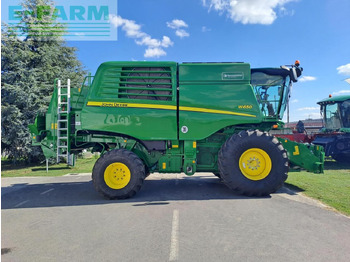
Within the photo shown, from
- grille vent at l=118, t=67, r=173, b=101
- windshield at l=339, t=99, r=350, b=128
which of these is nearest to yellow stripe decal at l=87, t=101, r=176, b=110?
grille vent at l=118, t=67, r=173, b=101

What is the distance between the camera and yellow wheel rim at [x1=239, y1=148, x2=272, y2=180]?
575cm

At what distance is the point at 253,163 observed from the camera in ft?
18.9

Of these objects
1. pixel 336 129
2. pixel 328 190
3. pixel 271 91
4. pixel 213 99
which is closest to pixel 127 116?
pixel 213 99

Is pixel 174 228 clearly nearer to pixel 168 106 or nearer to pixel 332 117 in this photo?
pixel 168 106

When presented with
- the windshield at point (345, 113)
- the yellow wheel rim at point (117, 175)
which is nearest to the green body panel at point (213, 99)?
the yellow wheel rim at point (117, 175)

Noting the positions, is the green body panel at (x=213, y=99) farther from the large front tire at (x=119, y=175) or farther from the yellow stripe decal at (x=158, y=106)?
the large front tire at (x=119, y=175)

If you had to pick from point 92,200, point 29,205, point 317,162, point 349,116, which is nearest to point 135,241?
point 92,200

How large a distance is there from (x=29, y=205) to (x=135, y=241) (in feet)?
11.7

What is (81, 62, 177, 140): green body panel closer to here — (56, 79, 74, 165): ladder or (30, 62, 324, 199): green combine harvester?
(30, 62, 324, 199): green combine harvester

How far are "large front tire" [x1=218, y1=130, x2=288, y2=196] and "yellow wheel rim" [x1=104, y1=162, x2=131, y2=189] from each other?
2.49 meters

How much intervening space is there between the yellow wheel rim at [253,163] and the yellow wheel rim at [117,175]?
302 centimetres

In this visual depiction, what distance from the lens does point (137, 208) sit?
4.96 m

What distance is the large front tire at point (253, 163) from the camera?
5.64 m

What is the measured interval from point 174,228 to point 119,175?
237 cm
